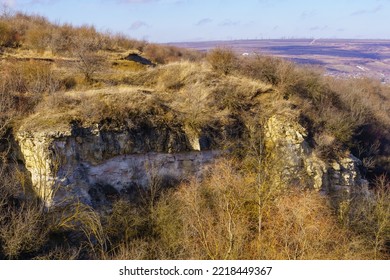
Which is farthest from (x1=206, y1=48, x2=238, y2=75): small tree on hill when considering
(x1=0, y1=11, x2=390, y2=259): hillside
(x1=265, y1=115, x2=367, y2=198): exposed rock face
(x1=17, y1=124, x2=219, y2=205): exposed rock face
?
(x1=17, y1=124, x2=219, y2=205): exposed rock face

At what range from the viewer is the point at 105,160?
634 inches

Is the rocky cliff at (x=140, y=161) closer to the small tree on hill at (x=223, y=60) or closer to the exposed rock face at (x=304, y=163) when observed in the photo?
the exposed rock face at (x=304, y=163)

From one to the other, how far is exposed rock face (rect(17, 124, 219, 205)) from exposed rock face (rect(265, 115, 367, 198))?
3.48 meters

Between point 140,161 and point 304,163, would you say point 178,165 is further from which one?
point 304,163

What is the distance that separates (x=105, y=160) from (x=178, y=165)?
3.49 metres

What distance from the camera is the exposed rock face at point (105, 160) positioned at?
47.8ft

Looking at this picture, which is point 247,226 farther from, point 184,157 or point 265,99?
point 265,99

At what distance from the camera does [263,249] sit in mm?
12148

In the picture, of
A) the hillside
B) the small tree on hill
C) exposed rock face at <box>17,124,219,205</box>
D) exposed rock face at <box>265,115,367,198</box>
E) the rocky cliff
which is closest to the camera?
the hillside

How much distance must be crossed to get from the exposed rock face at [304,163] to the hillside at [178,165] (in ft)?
0.20

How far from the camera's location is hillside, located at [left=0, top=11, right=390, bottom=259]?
42.7 feet

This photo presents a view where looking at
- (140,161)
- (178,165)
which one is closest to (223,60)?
(178,165)

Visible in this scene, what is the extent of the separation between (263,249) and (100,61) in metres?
17.3

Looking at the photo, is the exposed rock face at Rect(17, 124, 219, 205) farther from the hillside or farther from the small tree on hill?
the small tree on hill
